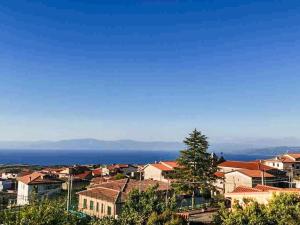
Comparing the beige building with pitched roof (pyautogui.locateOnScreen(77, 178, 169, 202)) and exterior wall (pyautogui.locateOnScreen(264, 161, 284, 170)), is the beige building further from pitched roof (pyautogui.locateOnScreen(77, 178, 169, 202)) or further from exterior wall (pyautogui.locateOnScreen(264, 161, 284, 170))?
exterior wall (pyautogui.locateOnScreen(264, 161, 284, 170))

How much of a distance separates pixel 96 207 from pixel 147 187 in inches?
333

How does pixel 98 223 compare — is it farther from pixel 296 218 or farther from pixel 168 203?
pixel 296 218

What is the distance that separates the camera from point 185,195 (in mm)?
60312

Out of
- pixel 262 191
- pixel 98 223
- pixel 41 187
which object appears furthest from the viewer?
pixel 41 187

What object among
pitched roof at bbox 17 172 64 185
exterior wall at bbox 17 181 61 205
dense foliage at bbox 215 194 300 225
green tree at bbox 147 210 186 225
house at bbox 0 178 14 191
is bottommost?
house at bbox 0 178 14 191

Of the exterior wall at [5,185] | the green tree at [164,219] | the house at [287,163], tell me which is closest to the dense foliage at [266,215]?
the green tree at [164,219]

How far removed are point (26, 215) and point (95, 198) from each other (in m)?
30.3

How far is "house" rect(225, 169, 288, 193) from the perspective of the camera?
7262 cm

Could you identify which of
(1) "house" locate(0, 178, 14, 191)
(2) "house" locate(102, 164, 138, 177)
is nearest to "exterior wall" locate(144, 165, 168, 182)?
(2) "house" locate(102, 164, 138, 177)

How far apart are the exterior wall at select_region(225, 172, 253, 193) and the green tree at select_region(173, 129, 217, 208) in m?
12.1

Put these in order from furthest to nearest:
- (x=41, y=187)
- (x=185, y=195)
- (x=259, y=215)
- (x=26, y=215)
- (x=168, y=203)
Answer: (x=41, y=187) → (x=185, y=195) → (x=168, y=203) → (x=259, y=215) → (x=26, y=215)

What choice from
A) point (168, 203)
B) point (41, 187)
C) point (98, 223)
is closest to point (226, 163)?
point (41, 187)

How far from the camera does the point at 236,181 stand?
74.7 meters

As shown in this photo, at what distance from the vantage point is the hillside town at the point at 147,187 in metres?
47.9
